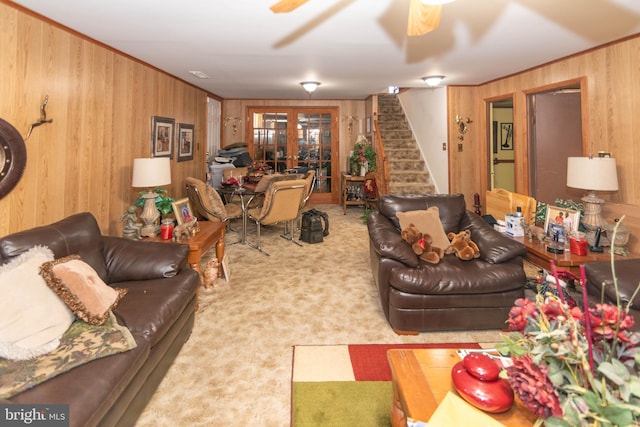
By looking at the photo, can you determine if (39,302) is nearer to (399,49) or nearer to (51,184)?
(51,184)

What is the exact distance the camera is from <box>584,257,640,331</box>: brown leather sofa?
197 cm

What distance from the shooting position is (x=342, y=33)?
291cm

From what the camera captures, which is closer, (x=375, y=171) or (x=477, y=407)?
(x=477, y=407)

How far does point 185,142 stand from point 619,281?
516 centimetres

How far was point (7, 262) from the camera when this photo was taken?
5.77 ft

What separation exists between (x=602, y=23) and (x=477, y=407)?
3.18 meters

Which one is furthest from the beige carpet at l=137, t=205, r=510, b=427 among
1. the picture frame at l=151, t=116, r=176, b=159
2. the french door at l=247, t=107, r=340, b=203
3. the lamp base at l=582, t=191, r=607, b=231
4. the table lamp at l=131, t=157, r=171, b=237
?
the french door at l=247, t=107, r=340, b=203

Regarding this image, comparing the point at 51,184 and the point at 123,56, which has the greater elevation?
the point at 123,56

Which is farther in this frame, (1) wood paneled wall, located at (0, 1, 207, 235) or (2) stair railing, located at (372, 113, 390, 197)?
(2) stair railing, located at (372, 113, 390, 197)

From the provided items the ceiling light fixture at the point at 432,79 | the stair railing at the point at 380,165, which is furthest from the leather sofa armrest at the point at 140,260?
the stair railing at the point at 380,165

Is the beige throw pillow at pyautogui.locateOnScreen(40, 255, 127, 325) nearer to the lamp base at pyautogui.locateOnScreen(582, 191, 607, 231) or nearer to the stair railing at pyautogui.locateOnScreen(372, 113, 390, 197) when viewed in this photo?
the lamp base at pyautogui.locateOnScreen(582, 191, 607, 231)

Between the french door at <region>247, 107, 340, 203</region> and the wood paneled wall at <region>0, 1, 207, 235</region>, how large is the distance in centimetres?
350

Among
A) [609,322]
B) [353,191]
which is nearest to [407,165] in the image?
[353,191]

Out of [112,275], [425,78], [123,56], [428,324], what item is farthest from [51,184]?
[425,78]
